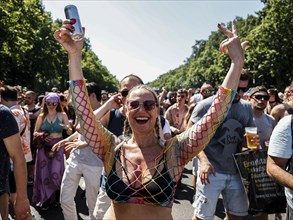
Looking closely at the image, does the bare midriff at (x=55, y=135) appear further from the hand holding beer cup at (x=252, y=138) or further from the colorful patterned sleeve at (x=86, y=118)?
the colorful patterned sleeve at (x=86, y=118)

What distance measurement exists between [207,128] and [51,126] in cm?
425

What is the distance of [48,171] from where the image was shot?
5805 mm

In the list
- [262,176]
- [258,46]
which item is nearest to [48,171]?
[262,176]

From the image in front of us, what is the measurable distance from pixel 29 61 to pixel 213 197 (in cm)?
3579

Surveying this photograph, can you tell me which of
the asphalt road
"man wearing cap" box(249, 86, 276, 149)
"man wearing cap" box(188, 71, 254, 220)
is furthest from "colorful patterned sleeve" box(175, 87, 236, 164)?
the asphalt road

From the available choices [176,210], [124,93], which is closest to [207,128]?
[124,93]

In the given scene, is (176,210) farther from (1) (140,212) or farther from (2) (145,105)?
(2) (145,105)

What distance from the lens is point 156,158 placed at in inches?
88.5

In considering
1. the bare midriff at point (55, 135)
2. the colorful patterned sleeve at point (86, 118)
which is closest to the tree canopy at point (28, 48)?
the bare midriff at point (55, 135)

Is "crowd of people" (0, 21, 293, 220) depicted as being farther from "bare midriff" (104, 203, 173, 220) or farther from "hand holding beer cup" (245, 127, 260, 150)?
"hand holding beer cup" (245, 127, 260, 150)

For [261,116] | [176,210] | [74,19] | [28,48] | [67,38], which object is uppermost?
[28,48]

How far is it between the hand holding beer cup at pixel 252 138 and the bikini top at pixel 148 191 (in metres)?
1.70

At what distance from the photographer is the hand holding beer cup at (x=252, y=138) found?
3.51 meters

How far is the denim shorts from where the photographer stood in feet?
12.0
